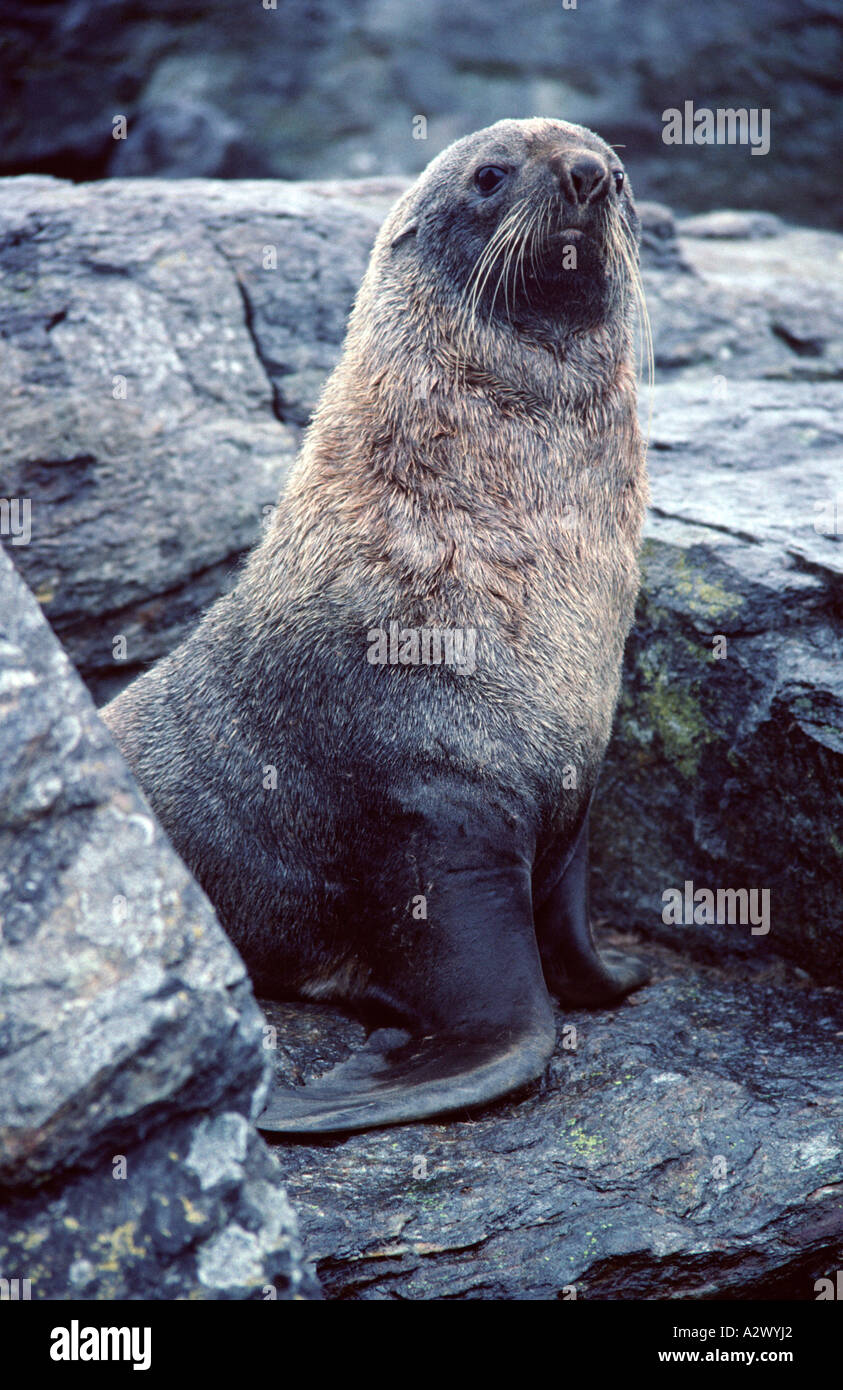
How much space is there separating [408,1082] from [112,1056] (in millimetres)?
1431

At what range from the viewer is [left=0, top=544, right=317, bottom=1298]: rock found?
7.63 ft

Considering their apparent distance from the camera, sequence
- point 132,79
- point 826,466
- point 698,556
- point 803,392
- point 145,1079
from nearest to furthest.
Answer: point 145,1079 < point 698,556 < point 826,466 < point 803,392 < point 132,79

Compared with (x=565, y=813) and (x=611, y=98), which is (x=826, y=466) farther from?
(x=611, y=98)

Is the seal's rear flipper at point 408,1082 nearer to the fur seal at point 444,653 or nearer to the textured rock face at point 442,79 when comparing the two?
the fur seal at point 444,653

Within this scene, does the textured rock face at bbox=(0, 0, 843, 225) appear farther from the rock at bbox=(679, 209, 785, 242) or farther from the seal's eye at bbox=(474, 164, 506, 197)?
the seal's eye at bbox=(474, 164, 506, 197)

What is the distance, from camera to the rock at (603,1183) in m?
3.17

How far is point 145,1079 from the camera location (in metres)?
2.37

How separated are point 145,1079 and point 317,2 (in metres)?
13.5

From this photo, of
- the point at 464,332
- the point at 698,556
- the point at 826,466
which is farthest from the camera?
the point at 826,466

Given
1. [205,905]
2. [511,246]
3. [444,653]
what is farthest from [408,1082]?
[511,246]

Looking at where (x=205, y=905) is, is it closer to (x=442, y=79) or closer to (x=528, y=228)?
(x=528, y=228)

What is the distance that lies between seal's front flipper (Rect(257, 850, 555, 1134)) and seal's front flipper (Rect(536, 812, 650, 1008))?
454 mm

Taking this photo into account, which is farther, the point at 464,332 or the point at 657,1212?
the point at 464,332

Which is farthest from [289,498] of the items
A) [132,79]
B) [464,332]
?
[132,79]
